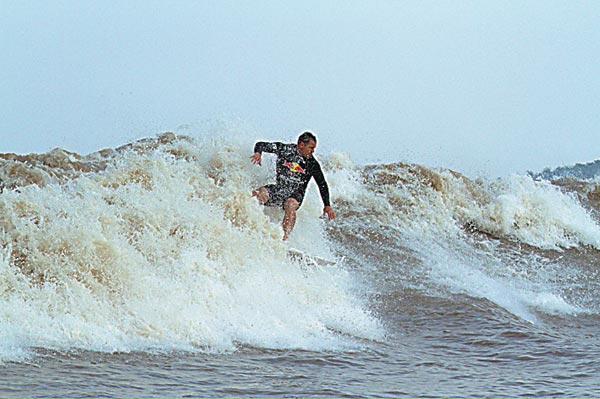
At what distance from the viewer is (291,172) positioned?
890cm

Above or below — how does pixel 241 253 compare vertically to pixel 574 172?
below

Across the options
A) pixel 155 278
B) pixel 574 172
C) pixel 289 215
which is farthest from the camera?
pixel 574 172

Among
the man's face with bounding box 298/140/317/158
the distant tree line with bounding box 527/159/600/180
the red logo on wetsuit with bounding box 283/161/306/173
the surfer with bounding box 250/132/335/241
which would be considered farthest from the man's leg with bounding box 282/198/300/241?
the distant tree line with bounding box 527/159/600/180

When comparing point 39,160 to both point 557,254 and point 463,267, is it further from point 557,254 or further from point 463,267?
point 557,254

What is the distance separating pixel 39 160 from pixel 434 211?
6524 mm

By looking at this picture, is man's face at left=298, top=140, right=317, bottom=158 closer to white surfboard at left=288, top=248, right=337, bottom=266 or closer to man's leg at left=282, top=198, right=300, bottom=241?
man's leg at left=282, top=198, right=300, bottom=241

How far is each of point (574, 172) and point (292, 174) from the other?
38.2 ft

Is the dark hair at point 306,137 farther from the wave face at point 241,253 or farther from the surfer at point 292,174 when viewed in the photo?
the wave face at point 241,253

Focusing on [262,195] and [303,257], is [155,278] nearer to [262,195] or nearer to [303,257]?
[303,257]

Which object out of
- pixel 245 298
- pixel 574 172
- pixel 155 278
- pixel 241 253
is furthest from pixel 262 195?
pixel 574 172

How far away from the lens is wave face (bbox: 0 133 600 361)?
5340mm

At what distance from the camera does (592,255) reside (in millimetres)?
12234

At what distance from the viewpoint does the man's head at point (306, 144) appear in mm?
8930

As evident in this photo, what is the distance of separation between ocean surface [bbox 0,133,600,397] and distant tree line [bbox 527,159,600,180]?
19.2ft
